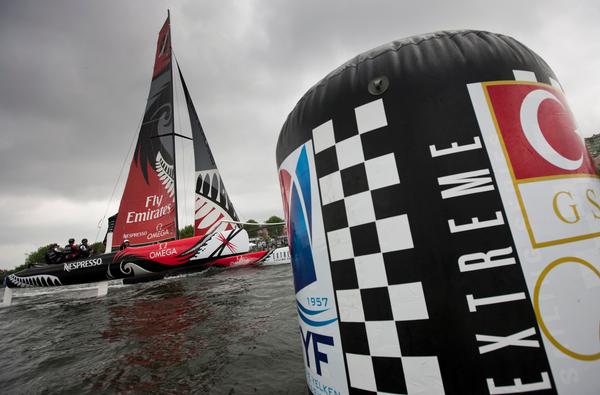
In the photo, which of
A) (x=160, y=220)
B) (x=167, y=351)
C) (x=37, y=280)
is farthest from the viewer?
(x=160, y=220)

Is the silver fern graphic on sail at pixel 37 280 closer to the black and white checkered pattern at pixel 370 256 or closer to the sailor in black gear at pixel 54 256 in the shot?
the sailor in black gear at pixel 54 256

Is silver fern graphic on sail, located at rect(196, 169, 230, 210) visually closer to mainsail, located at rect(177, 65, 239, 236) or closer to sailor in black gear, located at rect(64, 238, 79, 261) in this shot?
mainsail, located at rect(177, 65, 239, 236)

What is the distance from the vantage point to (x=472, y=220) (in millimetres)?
840

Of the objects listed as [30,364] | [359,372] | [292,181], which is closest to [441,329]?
[359,372]

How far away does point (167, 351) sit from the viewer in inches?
117

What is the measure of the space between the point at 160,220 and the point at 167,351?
9.53 metres

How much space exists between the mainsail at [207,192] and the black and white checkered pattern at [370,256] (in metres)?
12.1

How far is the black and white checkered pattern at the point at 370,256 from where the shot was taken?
856mm

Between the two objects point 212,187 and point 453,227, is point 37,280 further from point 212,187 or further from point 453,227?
point 453,227

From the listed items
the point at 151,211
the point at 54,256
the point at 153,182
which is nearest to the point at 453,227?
the point at 54,256

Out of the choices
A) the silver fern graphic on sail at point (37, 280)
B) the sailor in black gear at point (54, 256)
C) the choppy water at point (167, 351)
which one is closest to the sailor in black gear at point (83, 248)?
the sailor in black gear at point (54, 256)

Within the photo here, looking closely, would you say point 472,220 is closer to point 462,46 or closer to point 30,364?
point 462,46

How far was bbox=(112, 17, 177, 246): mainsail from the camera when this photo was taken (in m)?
11.3

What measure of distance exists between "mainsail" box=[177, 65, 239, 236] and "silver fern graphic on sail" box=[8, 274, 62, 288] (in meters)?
5.30
